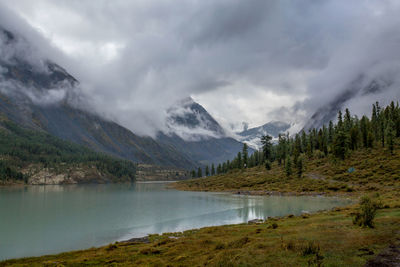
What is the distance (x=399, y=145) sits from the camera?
13162 cm

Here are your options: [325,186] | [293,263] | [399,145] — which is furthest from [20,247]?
[399,145]

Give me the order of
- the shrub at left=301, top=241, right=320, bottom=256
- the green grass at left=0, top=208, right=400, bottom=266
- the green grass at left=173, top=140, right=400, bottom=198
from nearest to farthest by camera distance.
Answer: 1. the green grass at left=0, top=208, right=400, bottom=266
2. the shrub at left=301, top=241, right=320, bottom=256
3. the green grass at left=173, top=140, right=400, bottom=198

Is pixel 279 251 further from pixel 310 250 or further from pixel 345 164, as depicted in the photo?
pixel 345 164

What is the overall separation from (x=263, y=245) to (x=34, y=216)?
6957cm

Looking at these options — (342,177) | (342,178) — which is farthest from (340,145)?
(342,178)

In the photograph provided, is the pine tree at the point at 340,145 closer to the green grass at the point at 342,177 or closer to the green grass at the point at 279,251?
the green grass at the point at 342,177

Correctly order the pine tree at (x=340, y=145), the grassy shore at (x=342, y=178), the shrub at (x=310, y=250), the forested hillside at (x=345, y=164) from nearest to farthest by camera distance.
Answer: the shrub at (x=310, y=250) → the grassy shore at (x=342, y=178) → the forested hillside at (x=345, y=164) → the pine tree at (x=340, y=145)

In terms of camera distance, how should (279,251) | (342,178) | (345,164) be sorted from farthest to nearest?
(345,164), (342,178), (279,251)

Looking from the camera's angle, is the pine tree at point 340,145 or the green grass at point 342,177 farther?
the pine tree at point 340,145

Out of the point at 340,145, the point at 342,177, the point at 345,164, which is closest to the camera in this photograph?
the point at 342,177

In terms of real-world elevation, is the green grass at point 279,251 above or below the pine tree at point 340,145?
below

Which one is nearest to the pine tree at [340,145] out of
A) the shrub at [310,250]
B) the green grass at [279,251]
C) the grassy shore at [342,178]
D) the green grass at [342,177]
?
the grassy shore at [342,178]

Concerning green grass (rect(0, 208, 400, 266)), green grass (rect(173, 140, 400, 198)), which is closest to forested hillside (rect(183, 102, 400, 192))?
green grass (rect(173, 140, 400, 198))

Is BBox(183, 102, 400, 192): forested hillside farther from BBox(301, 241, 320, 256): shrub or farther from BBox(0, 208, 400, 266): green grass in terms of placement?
BBox(301, 241, 320, 256): shrub
